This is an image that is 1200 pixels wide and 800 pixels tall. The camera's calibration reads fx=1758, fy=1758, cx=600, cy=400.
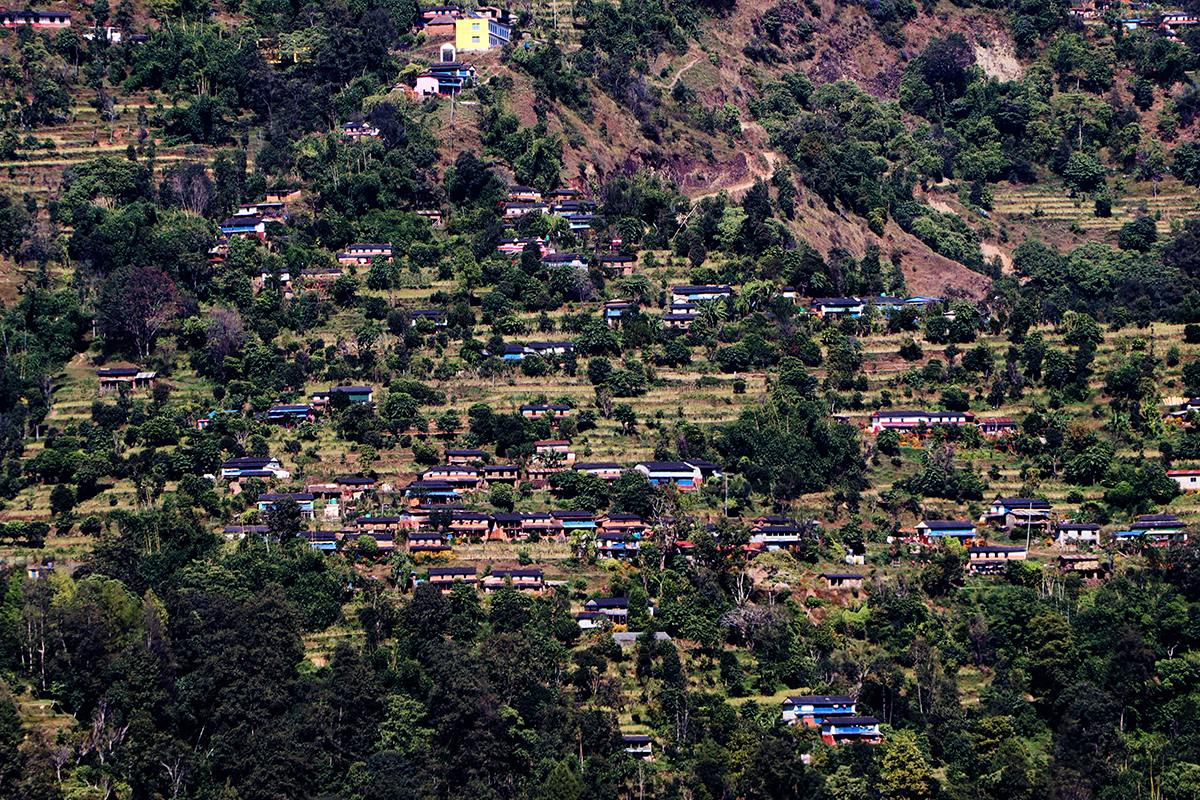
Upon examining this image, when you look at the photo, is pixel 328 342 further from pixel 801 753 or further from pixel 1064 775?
pixel 1064 775

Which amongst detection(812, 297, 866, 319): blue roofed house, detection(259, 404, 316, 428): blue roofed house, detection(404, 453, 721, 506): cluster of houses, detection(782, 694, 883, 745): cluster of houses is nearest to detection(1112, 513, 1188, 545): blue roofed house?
detection(782, 694, 883, 745): cluster of houses

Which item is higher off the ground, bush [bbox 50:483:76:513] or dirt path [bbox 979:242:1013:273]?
dirt path [bbox 979:242:1013:273]

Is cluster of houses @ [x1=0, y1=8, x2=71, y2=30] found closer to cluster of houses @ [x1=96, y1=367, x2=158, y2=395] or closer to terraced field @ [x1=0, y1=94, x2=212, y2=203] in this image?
terraced field @ [x1=0, y1=94, x2=212, y2=203]

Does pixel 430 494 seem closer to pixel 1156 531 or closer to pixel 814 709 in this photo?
pixel 814 709

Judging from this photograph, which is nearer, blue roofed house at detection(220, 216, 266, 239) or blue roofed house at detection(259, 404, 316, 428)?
blue roofed house at detection(259, 404, 316, 428)

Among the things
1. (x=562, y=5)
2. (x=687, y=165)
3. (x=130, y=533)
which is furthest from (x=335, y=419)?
(x=562, y=5)

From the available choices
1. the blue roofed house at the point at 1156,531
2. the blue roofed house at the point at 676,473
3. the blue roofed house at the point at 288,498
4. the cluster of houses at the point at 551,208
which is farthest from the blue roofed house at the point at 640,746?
the cluster of houses at the point at 551,208

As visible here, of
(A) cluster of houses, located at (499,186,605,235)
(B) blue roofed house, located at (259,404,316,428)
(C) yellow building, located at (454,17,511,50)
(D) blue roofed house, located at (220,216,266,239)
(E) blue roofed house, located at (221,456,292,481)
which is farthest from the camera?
(C) yellow building, located at (454,17,511,50)

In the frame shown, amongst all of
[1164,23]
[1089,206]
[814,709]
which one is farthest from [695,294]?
[1164,23]

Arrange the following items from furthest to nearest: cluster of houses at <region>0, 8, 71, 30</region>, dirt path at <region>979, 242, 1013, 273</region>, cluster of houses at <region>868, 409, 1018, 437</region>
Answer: dirt path at <region>979, 242, 1013, 273</region> < cluster of houses at <region>0, 8, 71, 30</region> < cluster of houses at <region>868, 409, 1018, 437</region>
